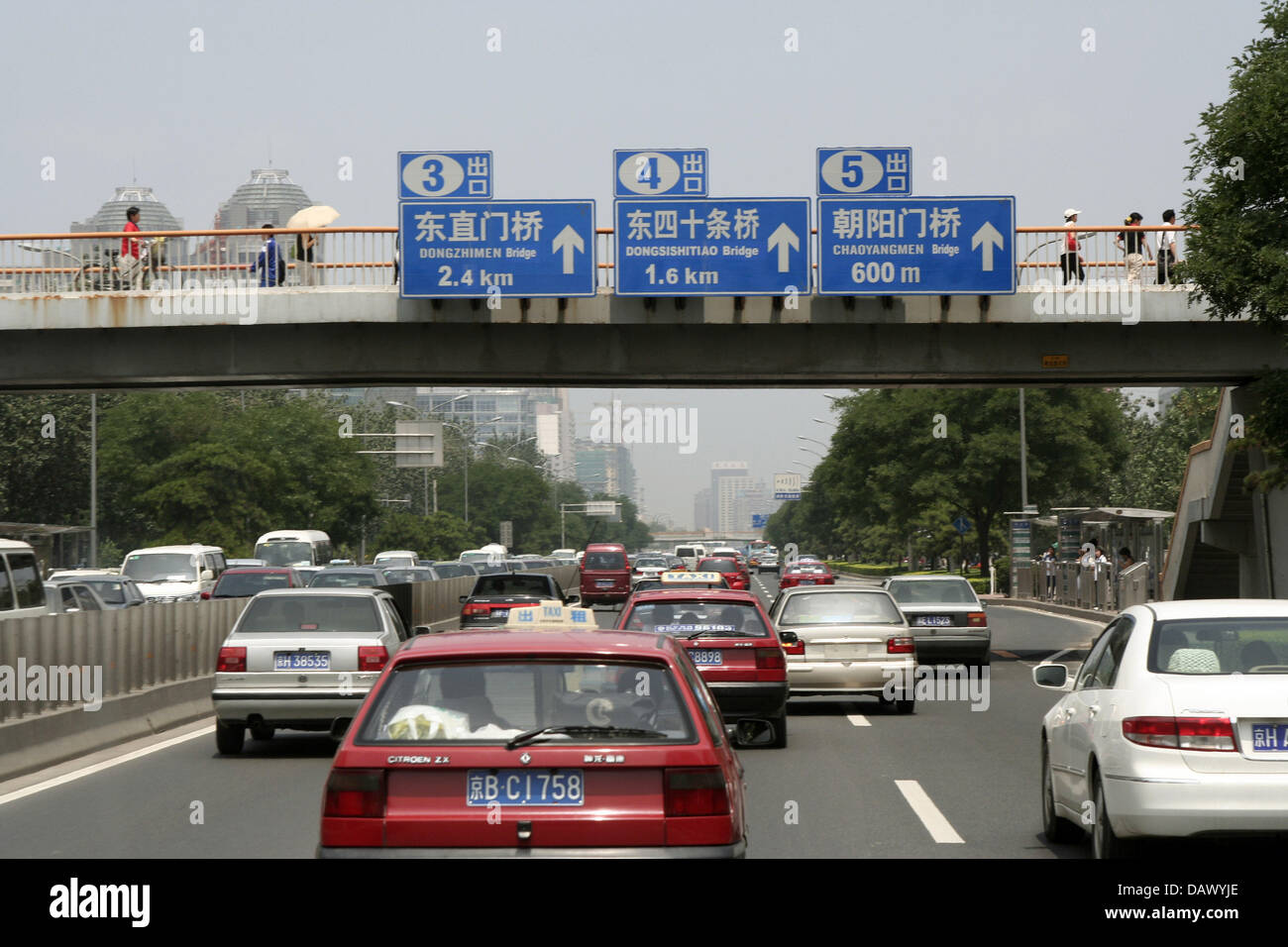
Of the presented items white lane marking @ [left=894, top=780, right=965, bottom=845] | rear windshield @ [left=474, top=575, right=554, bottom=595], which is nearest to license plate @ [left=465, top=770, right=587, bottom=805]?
white lane marking @ [left=894, top=780, right=965, bottom=845]

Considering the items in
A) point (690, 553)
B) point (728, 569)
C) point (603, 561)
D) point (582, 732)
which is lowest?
point (690, 553)

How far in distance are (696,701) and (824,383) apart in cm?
2211

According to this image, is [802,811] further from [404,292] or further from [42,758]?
[404,292]

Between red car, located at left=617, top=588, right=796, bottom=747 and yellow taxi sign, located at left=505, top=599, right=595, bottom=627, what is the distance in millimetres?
3690

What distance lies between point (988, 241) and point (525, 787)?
22.5 m

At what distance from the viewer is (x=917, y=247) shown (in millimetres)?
27438

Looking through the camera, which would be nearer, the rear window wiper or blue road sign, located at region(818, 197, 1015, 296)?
the rear window wiper

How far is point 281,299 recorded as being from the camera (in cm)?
2706

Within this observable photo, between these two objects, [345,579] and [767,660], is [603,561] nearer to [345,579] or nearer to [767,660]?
[345,579]

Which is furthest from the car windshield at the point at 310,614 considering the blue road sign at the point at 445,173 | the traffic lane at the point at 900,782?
the blue road sign at the point at 445,173

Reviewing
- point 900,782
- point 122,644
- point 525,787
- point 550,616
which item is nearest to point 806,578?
point 122,644

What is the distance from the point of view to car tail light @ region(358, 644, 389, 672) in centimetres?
1534

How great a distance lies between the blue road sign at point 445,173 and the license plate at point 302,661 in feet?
49.2

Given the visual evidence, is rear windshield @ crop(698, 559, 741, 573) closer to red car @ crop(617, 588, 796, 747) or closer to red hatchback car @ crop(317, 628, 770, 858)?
red car @ crop(617, 588, 796, 747)
